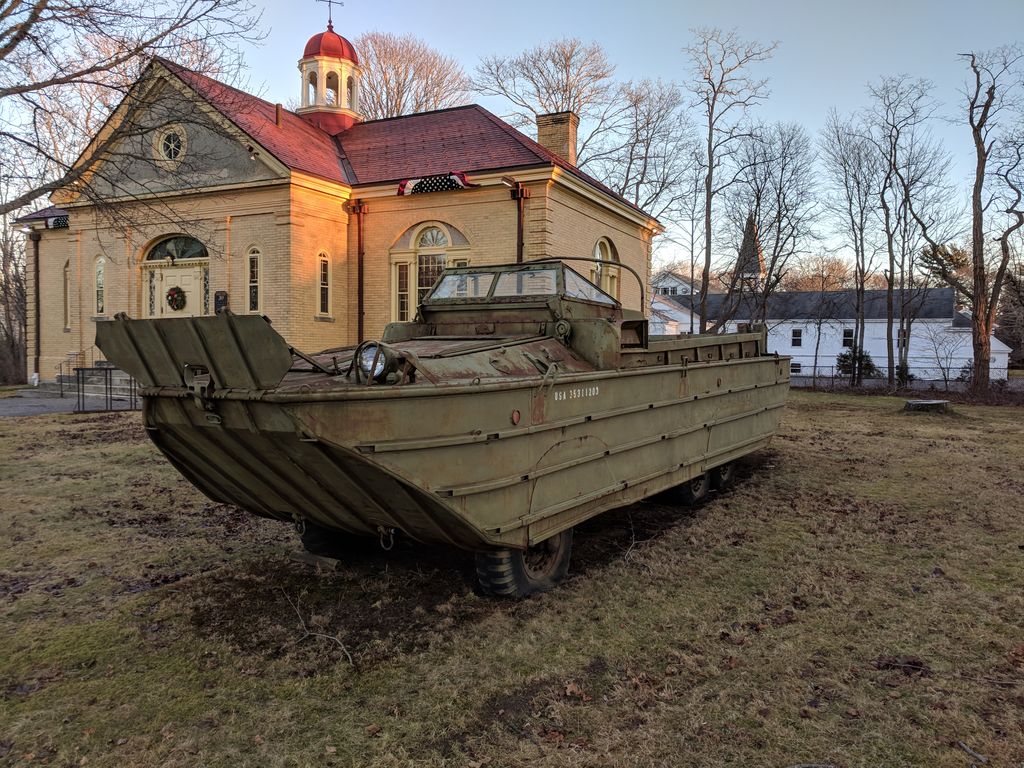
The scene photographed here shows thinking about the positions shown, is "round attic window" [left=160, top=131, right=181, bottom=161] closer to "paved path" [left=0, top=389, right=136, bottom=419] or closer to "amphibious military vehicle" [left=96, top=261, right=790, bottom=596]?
"paved path" [left=0, top=389, right=136, bottom=419]

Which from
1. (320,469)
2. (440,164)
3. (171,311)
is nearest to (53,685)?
(320,469)

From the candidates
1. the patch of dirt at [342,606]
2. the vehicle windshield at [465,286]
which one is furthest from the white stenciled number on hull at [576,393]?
the vehicle windshield at [465,286]

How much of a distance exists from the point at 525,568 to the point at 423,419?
1.44 m

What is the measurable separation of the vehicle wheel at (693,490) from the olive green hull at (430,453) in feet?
5.89

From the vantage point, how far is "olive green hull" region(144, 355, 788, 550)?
3.39 meters

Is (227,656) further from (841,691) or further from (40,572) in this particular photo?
(841,691)

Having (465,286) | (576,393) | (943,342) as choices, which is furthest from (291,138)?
(943,342)

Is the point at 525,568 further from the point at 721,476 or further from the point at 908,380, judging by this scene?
the point at 908,380

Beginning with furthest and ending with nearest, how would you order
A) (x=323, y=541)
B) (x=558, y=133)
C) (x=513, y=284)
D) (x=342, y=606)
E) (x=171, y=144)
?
(x=558, y=133) < (x=171, y=144) < (x=513, y=284) < (x=323, y=541) < (x=342, y=606)

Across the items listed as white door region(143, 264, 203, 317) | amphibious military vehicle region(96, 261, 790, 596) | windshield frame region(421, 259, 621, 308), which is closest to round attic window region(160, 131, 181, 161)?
white door region(143, 264, 203, 317)

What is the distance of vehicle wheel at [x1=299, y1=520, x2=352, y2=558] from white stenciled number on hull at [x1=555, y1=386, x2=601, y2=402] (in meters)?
1.97

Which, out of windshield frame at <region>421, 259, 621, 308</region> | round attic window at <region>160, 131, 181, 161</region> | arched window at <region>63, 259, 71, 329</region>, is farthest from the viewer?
arched window at <region>63, 259, 71, 329</region>

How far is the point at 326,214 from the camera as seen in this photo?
55.7ft

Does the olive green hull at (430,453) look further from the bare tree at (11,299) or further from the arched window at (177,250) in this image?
the bare tree at (11,299)
